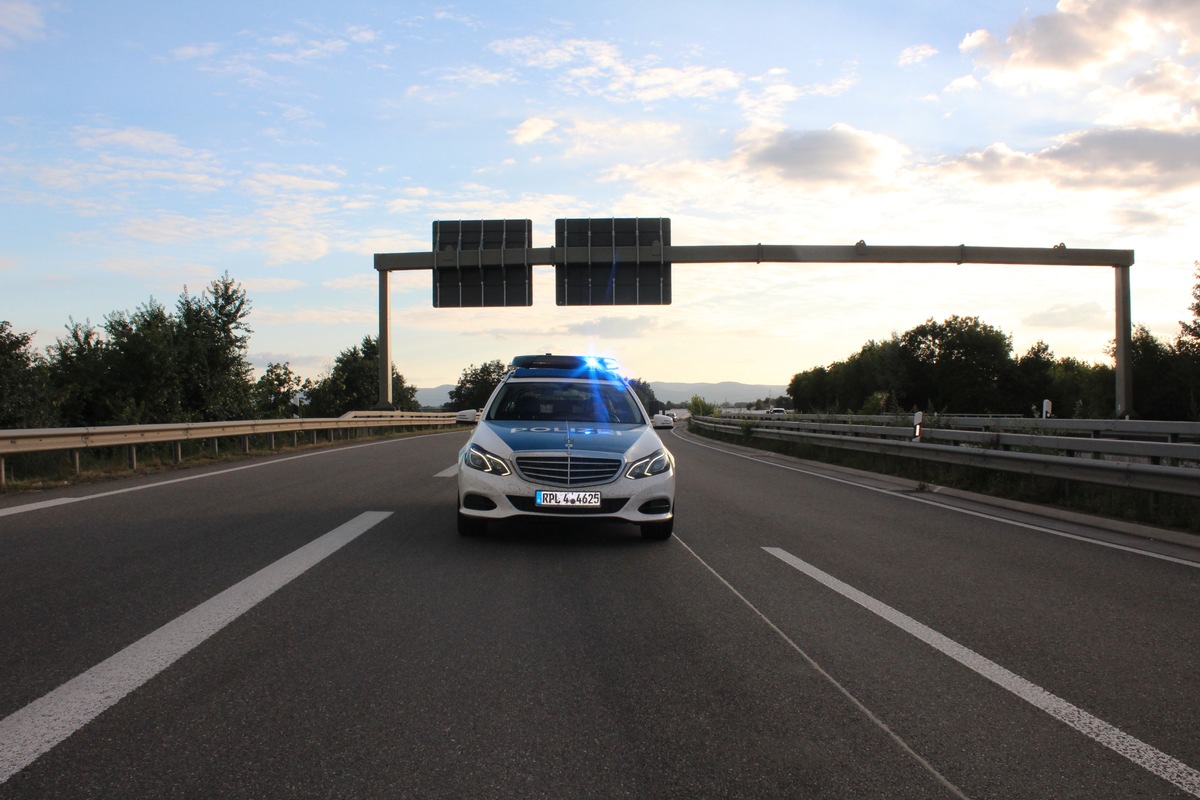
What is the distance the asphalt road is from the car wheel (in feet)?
0.53

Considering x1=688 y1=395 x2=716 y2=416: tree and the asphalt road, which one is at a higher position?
x1=688 y1=395 x2=716 y2=416: tree

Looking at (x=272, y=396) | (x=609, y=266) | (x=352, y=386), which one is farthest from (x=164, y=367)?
(x=352, y=386)

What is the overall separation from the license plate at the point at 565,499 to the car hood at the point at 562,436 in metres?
0.38

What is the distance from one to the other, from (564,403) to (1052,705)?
5910 mm

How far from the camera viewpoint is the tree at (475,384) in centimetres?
13925

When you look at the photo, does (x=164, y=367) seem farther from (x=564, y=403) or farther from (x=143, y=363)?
(x=564, y=403)

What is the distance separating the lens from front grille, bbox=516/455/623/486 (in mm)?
7359

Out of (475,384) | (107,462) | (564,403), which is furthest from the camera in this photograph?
(475,384)

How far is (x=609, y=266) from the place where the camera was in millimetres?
Result: 26469

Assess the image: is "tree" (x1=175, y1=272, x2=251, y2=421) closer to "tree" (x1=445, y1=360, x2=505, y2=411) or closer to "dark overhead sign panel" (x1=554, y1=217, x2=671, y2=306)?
"dark overhead sign panel" (x1=554, y1=217, x2=671, y2=306)

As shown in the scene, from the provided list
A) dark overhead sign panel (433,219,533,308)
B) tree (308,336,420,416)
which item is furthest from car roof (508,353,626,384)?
tree (308,336,420,416)

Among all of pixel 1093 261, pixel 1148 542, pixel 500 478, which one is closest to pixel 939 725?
pixel 500 478

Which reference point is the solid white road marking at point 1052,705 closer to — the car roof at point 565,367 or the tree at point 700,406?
the car roof at point 565,367

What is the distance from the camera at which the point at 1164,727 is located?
3.45 m
